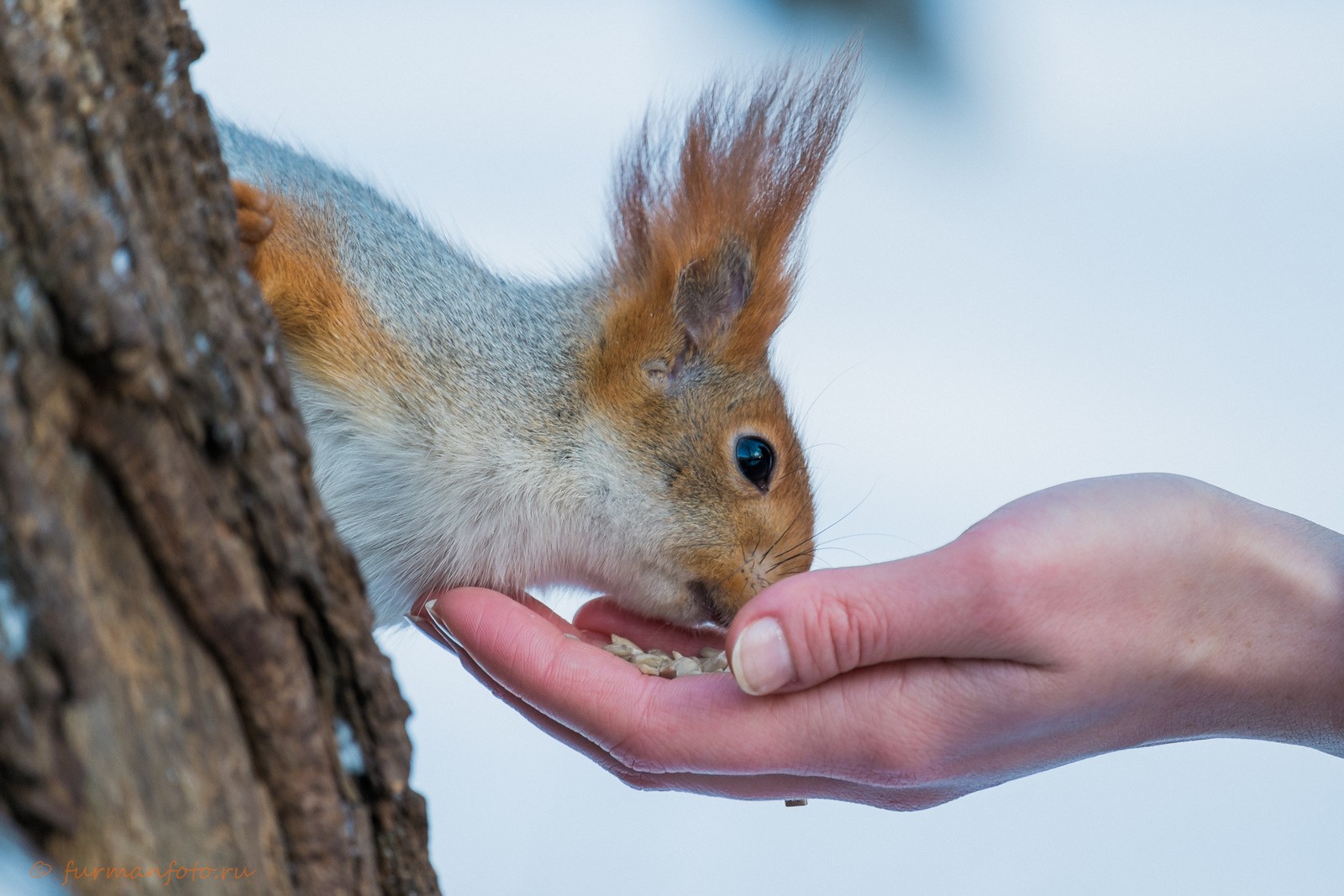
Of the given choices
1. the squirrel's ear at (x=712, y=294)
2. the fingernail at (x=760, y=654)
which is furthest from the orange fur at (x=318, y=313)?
the fingernail at (x=760, y=654)

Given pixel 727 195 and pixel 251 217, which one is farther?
pixel 727 195

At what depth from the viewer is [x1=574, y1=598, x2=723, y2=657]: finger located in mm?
1401

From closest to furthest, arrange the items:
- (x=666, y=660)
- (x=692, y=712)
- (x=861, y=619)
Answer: (x=861, y=619)
(x=692, y=712)
(x=666, y=660)

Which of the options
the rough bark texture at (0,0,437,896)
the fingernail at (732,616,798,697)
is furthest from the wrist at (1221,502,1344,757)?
the rough bark texture at (0,0,437,896)

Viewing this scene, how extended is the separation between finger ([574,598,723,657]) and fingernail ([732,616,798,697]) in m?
0.43

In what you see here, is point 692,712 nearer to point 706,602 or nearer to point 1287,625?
point 706,602

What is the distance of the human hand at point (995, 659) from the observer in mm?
961

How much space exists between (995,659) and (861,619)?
6.2 inches

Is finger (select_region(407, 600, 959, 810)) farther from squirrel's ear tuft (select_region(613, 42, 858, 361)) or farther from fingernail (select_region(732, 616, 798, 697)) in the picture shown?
squirrel's ear tuft (select_region(613, 42, 858, 361))

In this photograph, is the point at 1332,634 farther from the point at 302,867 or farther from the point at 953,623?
the point at 302,867

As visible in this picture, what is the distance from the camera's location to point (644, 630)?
1406 millimetres

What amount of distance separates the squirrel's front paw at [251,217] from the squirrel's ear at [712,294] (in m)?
0.53

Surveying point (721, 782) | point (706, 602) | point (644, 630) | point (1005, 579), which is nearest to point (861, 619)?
point (1005, 579)

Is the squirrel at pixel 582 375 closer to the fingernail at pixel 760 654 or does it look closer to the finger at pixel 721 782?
the finger at pixel 721 782
